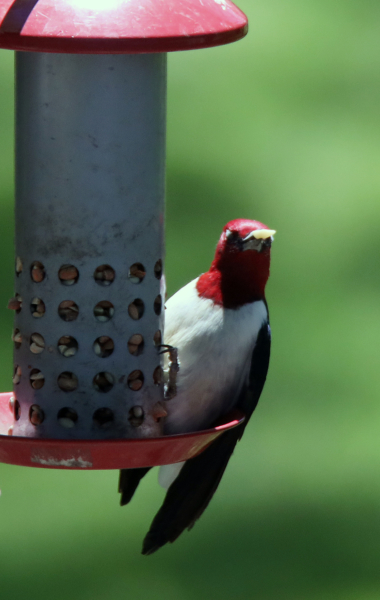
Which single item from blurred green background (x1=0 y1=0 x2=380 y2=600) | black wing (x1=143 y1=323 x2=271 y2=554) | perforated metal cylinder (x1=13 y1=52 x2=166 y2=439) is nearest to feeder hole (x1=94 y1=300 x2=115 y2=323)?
perforated metal cylinder (x1=13 y1=52 x2=166 y2=439)

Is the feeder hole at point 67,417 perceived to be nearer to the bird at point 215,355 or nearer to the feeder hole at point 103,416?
the feeder hole at point 103,416

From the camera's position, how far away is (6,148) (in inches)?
343

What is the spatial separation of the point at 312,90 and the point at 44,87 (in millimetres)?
7370

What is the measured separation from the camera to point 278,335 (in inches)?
320

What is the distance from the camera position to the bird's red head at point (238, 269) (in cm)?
355

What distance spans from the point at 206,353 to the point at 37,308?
82 cm

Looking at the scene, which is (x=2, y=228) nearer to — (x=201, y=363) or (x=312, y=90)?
(x=312, y=90)

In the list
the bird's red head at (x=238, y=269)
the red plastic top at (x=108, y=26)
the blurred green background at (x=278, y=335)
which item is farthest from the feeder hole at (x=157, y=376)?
the blurred green background at (x=278, y=335)

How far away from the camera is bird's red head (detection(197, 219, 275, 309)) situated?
140 inches

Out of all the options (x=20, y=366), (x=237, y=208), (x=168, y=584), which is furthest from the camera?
(x=237, y=208)

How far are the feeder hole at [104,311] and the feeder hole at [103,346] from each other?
5 centimetres

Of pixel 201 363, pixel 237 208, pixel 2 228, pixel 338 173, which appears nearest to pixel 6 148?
pixel 2 228

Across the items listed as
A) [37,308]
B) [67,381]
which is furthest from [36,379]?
[37,308]

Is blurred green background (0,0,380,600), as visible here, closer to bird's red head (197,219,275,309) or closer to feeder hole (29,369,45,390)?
bird's red head (197,219,275,309)
